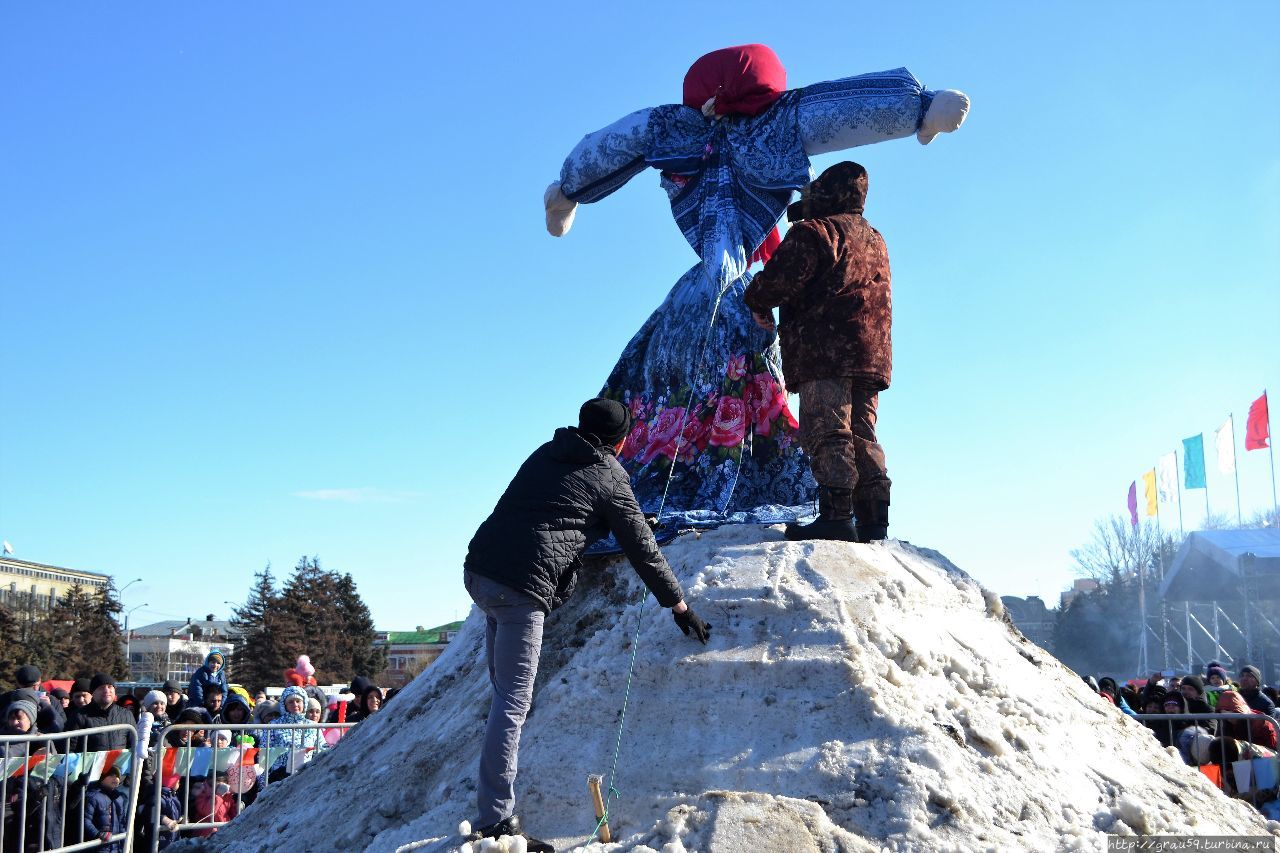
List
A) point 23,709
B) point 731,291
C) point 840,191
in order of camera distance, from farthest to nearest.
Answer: point 23,709, point 731,291, point 840,191

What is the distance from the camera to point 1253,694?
8195 millimetres

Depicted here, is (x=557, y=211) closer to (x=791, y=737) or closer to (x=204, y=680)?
(x=791, y=737)

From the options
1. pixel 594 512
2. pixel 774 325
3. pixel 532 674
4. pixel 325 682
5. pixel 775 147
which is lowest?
pixel 325 682

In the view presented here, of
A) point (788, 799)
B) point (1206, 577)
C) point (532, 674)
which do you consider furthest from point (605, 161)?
point (1206, 577)

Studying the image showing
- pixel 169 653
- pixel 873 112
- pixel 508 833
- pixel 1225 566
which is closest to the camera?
pixel 508 833

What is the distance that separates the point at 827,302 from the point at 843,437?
23.7 inches

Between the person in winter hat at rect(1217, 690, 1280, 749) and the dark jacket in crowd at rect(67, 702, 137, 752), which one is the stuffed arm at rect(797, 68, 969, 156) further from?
the dark jacket in crowd at rect(67, 702, 137, 752)

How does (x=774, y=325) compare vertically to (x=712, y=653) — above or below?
above

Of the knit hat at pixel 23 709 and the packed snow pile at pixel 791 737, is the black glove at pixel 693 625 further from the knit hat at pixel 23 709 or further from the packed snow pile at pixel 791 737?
the knit hat at pixel 23 709

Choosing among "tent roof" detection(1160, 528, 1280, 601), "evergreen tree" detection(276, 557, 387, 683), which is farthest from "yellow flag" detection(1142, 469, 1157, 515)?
"evergreen tree" detection(276, 557, 387, 683)

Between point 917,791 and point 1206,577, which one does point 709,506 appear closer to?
point 917,791

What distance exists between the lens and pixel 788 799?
340 cm

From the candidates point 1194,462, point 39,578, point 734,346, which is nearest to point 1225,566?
point 1194,462

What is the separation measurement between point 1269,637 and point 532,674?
121 feet
